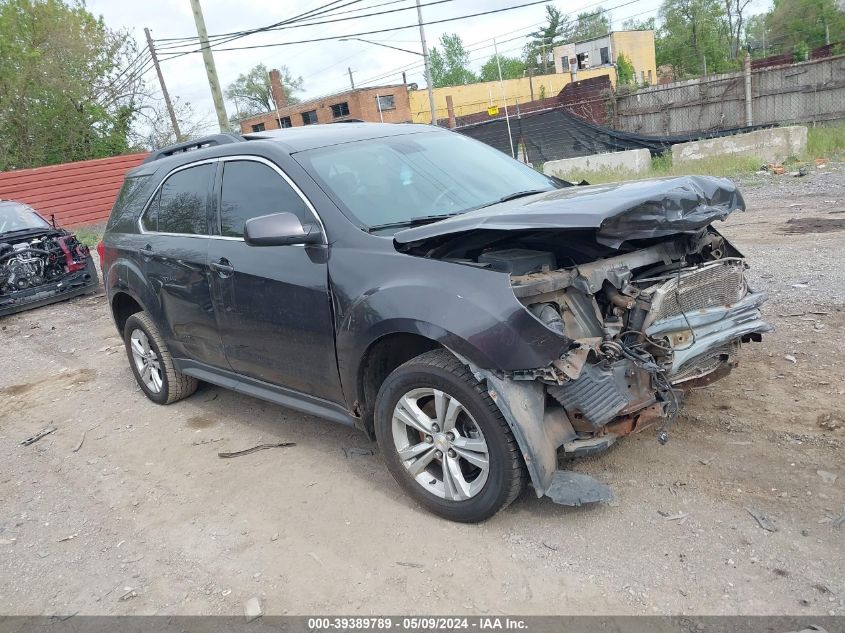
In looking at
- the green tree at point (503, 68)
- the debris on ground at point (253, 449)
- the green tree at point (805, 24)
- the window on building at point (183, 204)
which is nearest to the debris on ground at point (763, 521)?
the debris on ground at point (253, 449)

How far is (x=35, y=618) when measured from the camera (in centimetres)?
313

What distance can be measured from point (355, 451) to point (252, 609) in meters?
1.43

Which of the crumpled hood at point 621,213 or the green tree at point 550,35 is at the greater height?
the green tree at point 550,35

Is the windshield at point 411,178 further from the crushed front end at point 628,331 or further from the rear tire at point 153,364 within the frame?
the rear tire at point 153,364

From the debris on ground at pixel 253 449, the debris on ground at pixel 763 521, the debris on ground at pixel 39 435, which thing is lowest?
the debris on ground at pixel 763 521

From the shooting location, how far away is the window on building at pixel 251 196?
12.7ft

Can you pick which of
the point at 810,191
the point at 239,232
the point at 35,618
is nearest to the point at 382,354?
the point at 239,232

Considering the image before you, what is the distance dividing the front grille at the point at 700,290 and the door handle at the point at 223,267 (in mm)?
2533

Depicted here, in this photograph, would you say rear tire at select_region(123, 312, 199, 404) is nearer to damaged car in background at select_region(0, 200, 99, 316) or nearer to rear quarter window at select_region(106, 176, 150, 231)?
rear quarter window at select_region(106, 176, 150, 231)

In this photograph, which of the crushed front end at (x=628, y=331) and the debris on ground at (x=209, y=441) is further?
the debris on ground at (x=209, y=441)

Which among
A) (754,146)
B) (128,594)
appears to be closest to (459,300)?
(128,594)

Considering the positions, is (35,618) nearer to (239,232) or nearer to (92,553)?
(92,553)

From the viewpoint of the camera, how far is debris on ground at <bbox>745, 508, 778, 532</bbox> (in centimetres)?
296

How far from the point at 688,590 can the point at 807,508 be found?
816 mm
